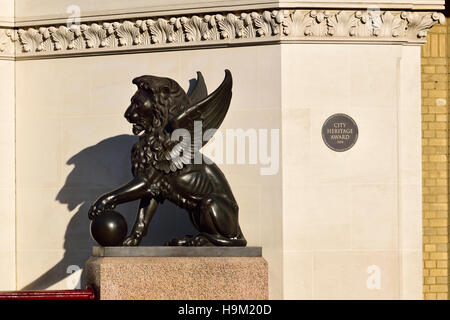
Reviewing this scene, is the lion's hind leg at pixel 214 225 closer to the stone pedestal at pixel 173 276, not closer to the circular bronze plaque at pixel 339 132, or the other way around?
the stone pedestal at pixel 173 276

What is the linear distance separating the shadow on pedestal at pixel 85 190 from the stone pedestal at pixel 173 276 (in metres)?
2.20

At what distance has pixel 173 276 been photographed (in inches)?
400

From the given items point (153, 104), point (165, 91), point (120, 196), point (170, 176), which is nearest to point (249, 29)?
point (165, 91)

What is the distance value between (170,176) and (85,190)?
2266 mm

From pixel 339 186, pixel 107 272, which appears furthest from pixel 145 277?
pixel 339 186

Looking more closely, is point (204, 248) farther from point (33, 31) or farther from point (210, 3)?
point (33, 31)

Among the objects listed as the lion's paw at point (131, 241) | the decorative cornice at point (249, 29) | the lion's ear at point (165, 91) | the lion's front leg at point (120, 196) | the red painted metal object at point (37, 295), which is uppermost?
the decorative cornice at point (249, 29)

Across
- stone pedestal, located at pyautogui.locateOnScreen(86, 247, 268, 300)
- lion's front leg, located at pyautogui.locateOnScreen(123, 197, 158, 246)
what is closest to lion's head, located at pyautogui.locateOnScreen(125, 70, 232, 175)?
lion's front leg, located at pyautogui.locateOnScreen(123, 197, 158, 246)

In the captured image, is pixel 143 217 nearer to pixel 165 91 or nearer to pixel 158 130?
pixel 158 130

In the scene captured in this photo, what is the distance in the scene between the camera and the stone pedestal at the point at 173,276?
10.1 m

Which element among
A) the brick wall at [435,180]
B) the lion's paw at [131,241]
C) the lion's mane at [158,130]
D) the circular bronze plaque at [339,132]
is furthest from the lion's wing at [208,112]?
the brick wall at [435,180]

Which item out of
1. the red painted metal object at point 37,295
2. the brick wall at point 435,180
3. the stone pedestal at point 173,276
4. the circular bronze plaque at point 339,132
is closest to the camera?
the red painted metal object at point 37,295

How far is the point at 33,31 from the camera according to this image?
512 inches

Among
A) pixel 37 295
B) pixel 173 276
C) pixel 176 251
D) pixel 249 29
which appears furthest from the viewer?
pixel 249 29
